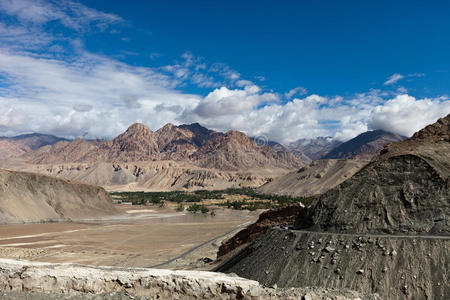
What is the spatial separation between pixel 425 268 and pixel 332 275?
4.32 meters

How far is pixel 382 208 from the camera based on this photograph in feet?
68.3

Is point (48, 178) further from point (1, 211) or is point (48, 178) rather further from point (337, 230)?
point (337, 230)

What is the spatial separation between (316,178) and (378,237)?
146 m

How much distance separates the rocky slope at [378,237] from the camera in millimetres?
16359

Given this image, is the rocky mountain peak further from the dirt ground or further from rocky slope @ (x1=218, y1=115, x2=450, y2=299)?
the dirt ground

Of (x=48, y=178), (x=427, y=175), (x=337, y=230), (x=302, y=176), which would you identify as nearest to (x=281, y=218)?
(x=337, y=230)

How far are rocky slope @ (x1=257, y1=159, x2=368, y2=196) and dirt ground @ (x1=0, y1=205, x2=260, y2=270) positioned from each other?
81.7m

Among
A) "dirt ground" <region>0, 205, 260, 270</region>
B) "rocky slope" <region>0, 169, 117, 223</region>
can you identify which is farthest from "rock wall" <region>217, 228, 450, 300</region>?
"rocky slope" <region>0, 169, 117, 223</region>

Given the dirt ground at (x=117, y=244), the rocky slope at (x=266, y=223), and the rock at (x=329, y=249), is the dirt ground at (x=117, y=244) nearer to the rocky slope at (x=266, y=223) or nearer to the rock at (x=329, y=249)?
the rocky slope at (x=266, y=223)

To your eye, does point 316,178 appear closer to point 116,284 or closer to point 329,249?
point 329,249

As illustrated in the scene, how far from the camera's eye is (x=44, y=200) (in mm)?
89875

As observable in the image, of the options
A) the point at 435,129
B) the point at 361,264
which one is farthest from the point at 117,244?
the point at 435,129

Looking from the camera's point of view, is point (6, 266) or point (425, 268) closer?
point (6, 266)

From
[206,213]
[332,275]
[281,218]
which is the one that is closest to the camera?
[332,275]
